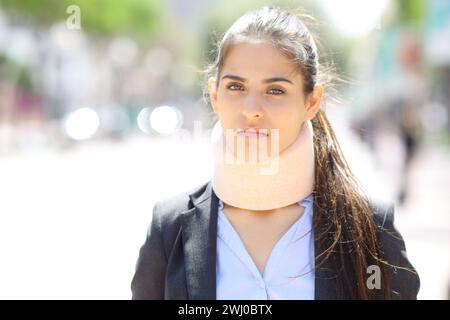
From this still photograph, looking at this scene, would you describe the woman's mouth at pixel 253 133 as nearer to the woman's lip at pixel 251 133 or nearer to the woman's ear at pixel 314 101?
the woman's lip at pixel 251 133

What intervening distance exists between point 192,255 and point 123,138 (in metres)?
39.7

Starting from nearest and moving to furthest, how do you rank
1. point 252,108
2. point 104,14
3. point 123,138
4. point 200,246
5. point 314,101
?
point 252,108 < point 200,246 < point 314,101 < point 123,138 < point 104,14

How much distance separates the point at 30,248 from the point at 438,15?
2125 cm

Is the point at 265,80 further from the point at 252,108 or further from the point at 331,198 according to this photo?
the point at 331,198

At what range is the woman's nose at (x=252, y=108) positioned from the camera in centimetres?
224

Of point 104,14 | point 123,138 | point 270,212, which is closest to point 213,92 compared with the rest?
point 270,212

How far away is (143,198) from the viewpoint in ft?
42.1

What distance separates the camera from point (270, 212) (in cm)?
242

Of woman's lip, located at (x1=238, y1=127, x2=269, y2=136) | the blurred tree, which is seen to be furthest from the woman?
the blurred tree

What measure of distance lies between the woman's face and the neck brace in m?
0.09

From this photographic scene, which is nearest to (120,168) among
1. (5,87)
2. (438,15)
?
(438,15)
